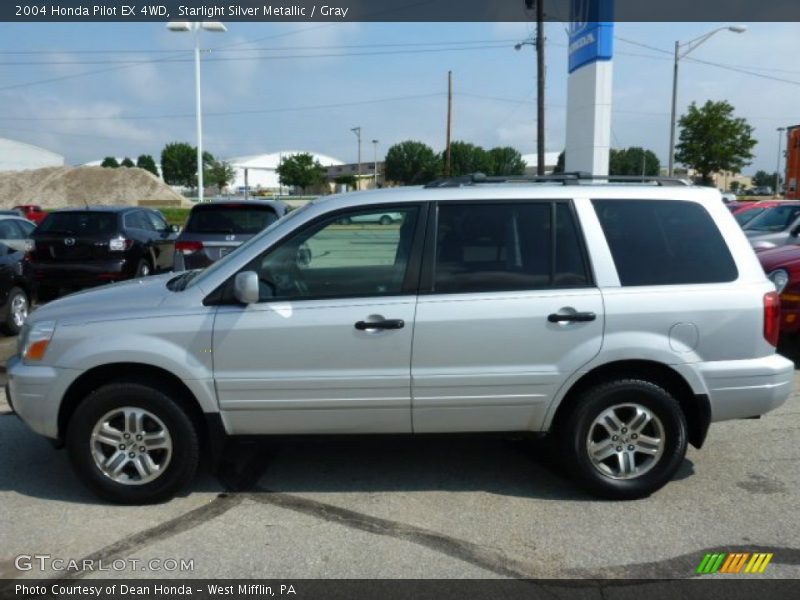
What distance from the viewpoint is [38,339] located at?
13.7 feet

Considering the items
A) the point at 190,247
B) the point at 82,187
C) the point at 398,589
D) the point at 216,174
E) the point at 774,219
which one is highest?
the point at 216,174

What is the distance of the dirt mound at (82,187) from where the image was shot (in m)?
76.9

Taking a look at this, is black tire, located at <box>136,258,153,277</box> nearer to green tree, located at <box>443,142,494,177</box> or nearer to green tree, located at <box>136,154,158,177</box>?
green tree, located at <box>443,142,494,177</box>

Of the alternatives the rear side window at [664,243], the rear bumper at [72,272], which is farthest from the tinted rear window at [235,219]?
the rear side window at [664,243]

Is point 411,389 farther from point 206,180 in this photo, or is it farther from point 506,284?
point 206,180

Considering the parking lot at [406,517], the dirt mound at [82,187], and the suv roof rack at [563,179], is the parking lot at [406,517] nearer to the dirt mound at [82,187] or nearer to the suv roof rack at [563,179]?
the suv roof rack at [563,179]

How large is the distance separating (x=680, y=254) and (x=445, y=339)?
4.93 feet

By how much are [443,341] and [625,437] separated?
1.24 metres

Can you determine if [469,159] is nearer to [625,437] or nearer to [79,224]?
[79,224]

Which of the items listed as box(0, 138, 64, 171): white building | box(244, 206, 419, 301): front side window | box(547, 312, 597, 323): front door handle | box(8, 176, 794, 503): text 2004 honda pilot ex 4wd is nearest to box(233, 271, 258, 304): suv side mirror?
box(8, 176, 794, 503): text 2004 honda pilot ex 4wd

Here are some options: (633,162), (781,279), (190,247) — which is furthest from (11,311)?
(633,162)

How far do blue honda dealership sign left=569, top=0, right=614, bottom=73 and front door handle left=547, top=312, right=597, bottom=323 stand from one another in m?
17.6

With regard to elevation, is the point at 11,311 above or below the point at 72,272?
below

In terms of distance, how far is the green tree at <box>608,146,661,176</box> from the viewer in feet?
194
